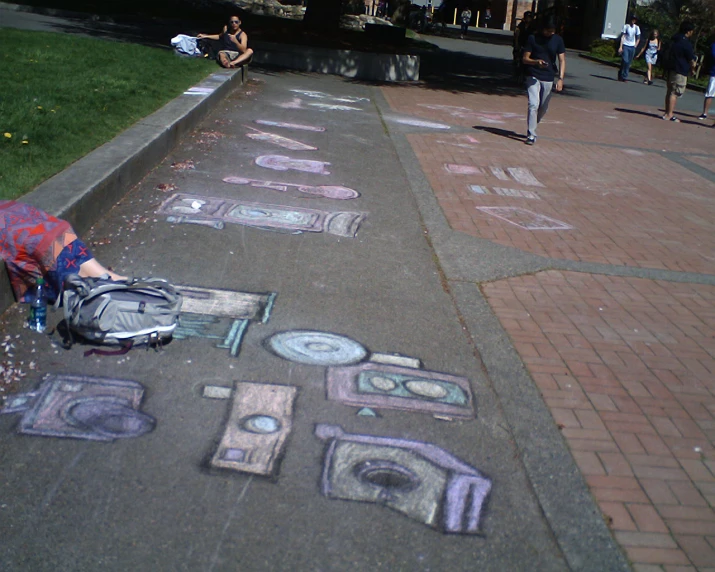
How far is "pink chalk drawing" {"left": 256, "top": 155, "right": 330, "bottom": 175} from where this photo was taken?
8.91m

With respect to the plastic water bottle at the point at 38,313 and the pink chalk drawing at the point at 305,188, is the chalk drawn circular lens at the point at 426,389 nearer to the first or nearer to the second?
the plastic water bottle at the point at 38,313

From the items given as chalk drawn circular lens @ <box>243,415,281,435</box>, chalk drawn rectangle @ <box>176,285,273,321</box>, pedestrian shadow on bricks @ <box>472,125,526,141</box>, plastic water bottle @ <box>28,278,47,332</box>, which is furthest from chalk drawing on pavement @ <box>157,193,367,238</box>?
pedestrian shadow on bricks @ <box>472,125,526,141</box>

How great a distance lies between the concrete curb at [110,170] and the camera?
5508 mm

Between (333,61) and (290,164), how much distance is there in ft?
35.0

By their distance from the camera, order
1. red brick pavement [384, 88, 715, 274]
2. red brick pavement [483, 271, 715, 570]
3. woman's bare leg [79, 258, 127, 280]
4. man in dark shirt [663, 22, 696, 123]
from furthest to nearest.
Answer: man in dark shirt [663, 22, 696, 123]
red brick pavement [384, 88, 715, 274]
woman's bare leg [79, 258, 127, 280]
red brick pavement [483, 271, 715, 570]

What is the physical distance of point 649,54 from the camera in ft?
82.6

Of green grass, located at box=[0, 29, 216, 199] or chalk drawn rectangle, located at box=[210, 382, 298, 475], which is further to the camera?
green grass, located at box=[0, 29, 216, 199]

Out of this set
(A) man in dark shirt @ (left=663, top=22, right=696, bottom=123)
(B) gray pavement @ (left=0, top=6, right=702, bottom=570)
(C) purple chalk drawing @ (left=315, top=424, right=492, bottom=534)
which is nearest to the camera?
(B) gray pavement @ (left=0, top=6, right=702, bottom=570)

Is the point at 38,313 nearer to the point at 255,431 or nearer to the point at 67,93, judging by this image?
the point at 255,431

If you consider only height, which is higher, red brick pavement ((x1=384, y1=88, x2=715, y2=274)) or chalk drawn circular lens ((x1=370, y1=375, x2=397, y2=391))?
red brick pavement ((x1=384, y1=88, x2=715, y2=274))

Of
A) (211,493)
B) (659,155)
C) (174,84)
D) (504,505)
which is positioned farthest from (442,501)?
(659,155)

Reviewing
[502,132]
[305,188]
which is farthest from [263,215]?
[502,132]

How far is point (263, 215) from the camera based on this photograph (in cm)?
704

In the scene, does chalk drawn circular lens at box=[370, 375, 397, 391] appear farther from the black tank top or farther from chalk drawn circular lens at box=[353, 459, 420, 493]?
the black tank top
